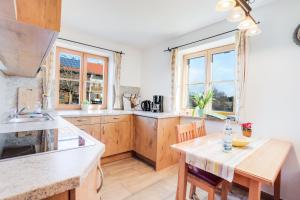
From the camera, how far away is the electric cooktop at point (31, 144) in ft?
2.45

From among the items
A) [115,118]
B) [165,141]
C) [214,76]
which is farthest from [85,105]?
[214,76]

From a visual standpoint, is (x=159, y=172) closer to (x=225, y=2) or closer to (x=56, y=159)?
(x=56, y=159)

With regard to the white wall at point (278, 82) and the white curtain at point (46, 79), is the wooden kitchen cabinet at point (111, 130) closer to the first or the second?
the white curtain at point (46, 79)

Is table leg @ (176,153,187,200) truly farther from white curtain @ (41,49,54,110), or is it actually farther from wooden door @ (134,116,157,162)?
white curtain @ (41,49,54,110)

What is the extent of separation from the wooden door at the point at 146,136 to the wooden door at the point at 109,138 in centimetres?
41

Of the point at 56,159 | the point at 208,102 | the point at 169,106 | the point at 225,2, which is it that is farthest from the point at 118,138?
the point at 225,2

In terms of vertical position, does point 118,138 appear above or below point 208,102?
below

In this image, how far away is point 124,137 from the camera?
2.93 metres

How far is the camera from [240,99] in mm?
2066

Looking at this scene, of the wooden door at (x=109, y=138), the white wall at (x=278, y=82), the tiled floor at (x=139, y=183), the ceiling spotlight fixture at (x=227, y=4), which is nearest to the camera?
the ceiling spotlight fixture at (x=227, y=4)

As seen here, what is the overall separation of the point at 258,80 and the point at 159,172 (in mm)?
1942

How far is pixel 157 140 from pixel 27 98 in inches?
84.0

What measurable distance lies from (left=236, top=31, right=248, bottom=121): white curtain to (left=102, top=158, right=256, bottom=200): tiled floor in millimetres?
1076

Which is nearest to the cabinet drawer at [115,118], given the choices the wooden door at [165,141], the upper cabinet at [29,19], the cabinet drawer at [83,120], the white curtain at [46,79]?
the cabinet drawer at [83,120]
